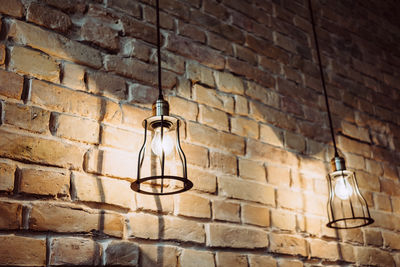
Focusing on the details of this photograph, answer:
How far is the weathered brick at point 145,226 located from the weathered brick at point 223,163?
27cm

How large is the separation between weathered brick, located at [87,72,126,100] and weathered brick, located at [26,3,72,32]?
0.16 m

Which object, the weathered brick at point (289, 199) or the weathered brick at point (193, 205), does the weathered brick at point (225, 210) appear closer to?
the weathered brick at point (193, 205)

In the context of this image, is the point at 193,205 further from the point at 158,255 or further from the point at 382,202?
the point at 382,202

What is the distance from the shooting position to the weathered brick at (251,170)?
134cm

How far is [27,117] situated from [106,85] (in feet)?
0.81

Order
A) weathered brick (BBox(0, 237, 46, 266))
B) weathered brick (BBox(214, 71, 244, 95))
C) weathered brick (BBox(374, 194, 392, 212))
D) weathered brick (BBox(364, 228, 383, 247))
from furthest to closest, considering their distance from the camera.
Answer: weathered brick (BBox(374, 194, 392, 212)), weathered brick (BBox(364, 228, 383, 247)), weathered brick (BBox(214, 71, 244, 95)), weathered brick (BBox(0, 237, 46, 266))

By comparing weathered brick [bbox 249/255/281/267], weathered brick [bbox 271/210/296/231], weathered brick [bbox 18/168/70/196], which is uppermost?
weathered brick [bbox 18/168/70/196]

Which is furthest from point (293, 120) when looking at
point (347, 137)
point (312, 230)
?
point (312, 230)

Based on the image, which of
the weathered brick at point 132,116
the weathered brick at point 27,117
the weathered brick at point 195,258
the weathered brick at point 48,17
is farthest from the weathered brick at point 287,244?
the weathered brick at point 48,17

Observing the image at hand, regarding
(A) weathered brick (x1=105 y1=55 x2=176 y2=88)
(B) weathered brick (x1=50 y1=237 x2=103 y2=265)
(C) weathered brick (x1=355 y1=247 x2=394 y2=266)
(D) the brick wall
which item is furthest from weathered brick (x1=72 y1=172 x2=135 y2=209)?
(C) weathered brick (x1=355 y1=247 x2=394 y2=266)

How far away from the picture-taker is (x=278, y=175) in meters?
1.42

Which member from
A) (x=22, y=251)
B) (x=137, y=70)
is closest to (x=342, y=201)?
(x=137, y=70)

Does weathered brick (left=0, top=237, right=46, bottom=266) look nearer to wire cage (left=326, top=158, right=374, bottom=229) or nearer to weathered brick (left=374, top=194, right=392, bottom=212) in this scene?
wire cage (left=326, top=158, right=374, bottom=229)

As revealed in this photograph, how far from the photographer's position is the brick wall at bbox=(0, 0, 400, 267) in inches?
39.2
